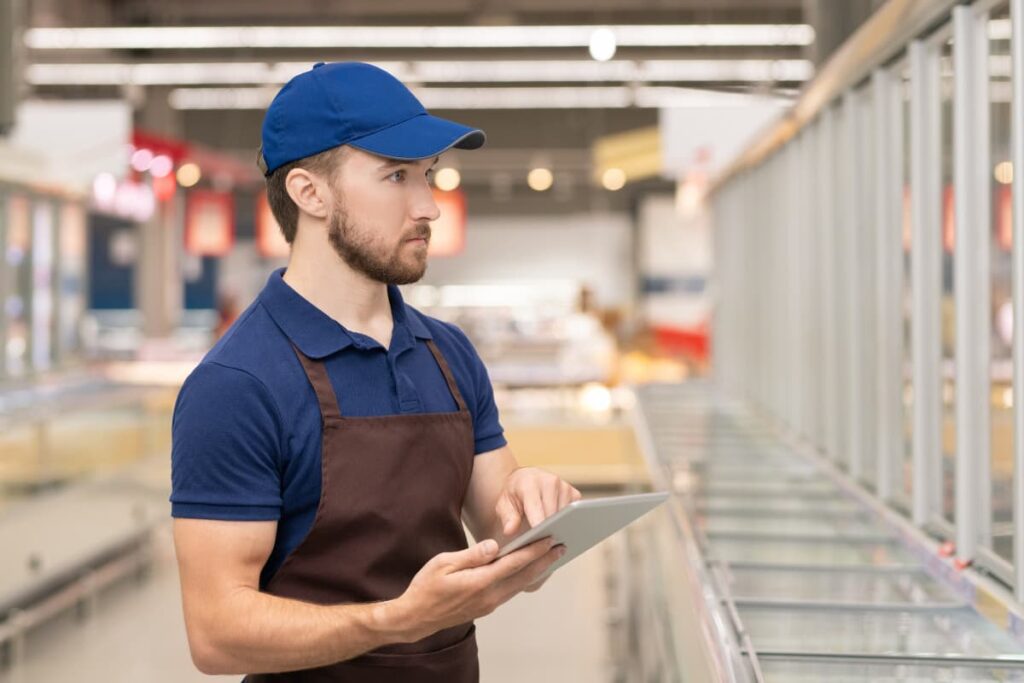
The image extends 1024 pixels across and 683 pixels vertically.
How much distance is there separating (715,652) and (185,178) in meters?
15.6

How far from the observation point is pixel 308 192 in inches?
75.2

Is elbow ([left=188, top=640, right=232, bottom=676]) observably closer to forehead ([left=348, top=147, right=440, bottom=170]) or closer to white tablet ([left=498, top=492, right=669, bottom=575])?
white tablet ([left=498, top=492, right=669, bottom=575])

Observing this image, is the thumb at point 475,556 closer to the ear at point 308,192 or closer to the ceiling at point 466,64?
the ear at point 308,192

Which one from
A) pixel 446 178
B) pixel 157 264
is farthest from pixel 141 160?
pixel 446 178

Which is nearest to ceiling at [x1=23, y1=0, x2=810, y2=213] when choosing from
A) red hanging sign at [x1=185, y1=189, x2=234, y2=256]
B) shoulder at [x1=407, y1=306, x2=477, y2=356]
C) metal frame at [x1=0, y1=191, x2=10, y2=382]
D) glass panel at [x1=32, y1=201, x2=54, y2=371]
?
red hanging sign at [x1=185, y1=189, x2=234, y2=256]

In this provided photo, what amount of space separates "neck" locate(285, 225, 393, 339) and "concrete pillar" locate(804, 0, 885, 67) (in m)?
3.15

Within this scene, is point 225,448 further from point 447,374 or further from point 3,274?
point 3,274

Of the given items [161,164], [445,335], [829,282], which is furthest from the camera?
[161,164]

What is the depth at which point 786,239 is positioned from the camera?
6176 mm

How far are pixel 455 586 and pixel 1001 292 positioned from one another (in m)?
1.84

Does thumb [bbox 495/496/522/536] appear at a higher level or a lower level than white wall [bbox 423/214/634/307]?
lower

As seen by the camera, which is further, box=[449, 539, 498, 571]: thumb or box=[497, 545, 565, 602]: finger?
box=[497, 545, 565, 602]: finger

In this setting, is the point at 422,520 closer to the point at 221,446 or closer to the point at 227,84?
the point at 221,446

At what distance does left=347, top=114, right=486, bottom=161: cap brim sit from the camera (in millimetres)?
1821
